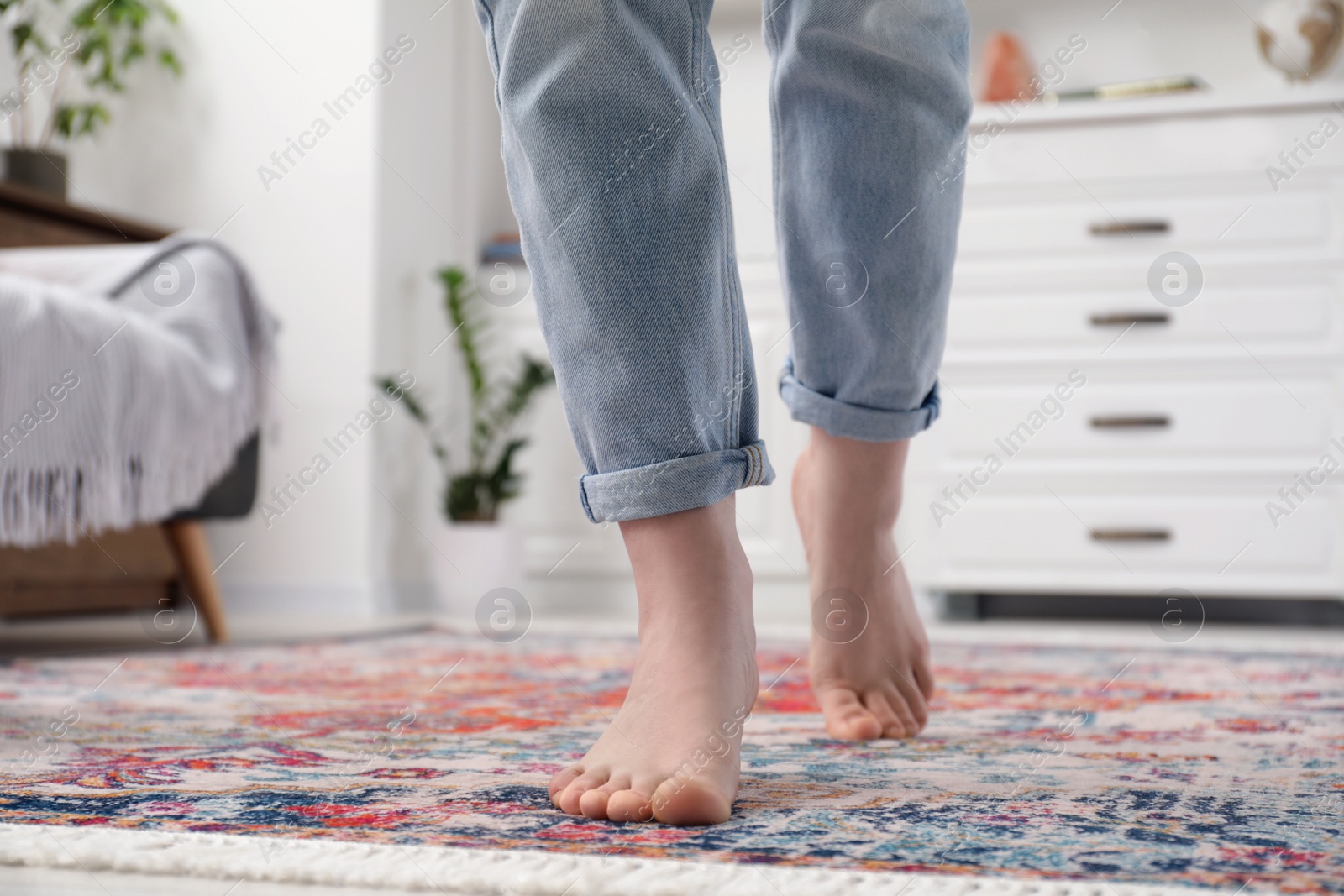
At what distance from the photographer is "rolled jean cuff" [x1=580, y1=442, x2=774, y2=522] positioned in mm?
535

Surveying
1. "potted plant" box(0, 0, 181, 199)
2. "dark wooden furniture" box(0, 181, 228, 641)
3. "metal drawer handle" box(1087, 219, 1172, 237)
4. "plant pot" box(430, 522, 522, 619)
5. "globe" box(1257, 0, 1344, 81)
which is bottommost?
"plant pot" box(430, 522, 522, 619)

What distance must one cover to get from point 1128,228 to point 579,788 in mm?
1955

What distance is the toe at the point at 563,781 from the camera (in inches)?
20.4

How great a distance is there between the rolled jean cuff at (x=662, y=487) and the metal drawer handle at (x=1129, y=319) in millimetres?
1794

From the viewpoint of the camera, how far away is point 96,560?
1.82 metres

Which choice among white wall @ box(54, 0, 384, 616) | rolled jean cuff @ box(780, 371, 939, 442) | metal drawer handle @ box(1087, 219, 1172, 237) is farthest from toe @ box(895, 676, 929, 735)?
white wall @ box(54, 0, 384, 616)

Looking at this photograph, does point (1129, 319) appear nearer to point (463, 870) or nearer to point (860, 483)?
point (860, 483)

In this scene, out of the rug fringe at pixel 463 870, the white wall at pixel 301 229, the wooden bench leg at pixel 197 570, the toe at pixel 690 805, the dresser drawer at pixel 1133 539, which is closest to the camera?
the rug fringe at pixel 463 870

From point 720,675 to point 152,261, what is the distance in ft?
4.42

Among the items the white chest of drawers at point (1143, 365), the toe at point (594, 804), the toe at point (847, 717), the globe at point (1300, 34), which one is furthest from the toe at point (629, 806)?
the globe at point (1300, 34)

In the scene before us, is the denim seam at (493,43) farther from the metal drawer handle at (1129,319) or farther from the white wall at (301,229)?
the white wall at (301,229)

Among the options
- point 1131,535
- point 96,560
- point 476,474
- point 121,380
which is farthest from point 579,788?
point 476,474

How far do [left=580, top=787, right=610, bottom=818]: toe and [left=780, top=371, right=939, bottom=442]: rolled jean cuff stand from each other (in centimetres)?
33

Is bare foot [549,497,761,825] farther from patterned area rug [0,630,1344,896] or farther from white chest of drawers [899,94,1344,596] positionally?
white chest of drawers [899,94,1344,596]
